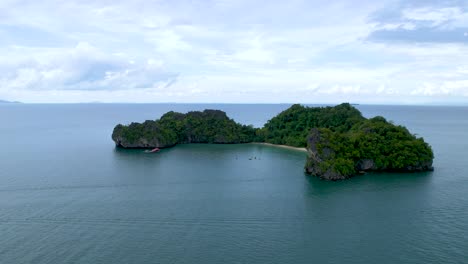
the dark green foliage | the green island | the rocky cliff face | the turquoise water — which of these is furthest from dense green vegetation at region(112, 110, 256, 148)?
the rocky cliff face

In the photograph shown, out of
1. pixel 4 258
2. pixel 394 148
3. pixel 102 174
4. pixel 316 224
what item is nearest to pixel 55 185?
pixel 102 174

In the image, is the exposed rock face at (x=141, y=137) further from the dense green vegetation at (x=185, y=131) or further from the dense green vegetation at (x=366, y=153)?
the dense green vegetation at (x=366, y=153)

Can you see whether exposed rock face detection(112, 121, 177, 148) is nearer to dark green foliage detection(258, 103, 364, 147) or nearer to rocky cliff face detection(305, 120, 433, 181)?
dark green foliage detection(258, 103, 364, 147)

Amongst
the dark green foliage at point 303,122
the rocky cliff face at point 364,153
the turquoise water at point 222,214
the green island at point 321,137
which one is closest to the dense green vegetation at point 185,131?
the green island at point 321,137

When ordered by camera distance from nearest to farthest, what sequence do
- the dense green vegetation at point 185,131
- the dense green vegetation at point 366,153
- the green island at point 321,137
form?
the dense green vegetation at point 366,153 → the green island at point 321,137 → the dense green vegetation at point 185,131

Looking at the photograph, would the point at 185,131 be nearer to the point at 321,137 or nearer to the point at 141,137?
the point at 141,137

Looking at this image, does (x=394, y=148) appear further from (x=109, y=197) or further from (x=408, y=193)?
(x=109, y=197)

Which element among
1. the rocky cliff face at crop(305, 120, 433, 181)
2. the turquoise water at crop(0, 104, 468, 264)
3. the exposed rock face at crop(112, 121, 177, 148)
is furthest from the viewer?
the exposed rock face at crop(112, 121, 177, 148)

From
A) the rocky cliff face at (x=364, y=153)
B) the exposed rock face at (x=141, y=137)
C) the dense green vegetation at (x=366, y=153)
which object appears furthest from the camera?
the exposed rock face at (x=141, y=137)
